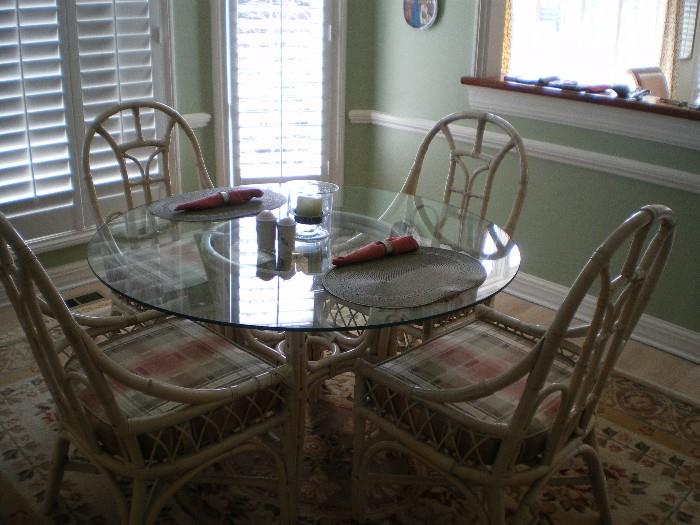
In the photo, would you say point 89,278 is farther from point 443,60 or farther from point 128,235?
point 443,60

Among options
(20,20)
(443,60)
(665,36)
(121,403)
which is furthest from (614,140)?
(665,36)

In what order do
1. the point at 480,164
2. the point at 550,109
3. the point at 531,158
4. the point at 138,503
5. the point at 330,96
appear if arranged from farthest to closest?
1. the point at 330,96
2. the point at 480,164
3. the point at 531,158
4. the point at 550,109
5. the point at 138,503

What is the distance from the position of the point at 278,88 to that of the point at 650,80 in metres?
2.39

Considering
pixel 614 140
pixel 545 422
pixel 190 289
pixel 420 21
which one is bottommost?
pixel 545 422

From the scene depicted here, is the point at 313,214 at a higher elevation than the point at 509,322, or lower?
higher

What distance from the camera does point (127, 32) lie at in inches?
127

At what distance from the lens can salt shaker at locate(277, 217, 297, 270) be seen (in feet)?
6.31

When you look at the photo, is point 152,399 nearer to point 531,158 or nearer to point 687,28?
point 531,158

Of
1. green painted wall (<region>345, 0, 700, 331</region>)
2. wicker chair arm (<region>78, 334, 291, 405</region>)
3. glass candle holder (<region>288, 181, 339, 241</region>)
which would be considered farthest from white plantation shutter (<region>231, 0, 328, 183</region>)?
wicker chair arm (<region>78, 334, 291, 405</region>)

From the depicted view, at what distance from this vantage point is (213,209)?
2.31 metres

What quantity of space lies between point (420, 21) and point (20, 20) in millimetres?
1758

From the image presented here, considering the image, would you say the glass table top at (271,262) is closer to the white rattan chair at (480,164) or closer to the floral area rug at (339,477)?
the white rattan chair at (480,164)

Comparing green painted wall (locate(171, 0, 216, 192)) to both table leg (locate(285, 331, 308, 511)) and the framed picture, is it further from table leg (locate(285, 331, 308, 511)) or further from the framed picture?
table leg (locate(285, 331, 308, 511))

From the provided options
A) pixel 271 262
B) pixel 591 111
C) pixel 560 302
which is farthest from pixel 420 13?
pixel 271 262
